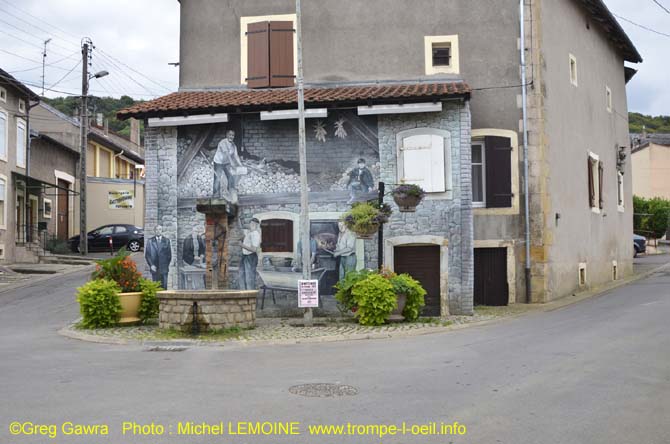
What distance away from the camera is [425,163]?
18109 millimetres

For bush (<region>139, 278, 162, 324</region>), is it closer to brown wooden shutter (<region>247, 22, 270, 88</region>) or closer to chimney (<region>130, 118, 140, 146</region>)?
brown wooden shutter (<region>247, 22, 270, 88</region>)

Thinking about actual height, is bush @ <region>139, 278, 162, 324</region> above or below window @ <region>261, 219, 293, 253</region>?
below

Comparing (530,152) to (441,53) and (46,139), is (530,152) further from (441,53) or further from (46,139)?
(46,139)

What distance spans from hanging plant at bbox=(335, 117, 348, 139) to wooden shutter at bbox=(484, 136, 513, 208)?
432 centimetres

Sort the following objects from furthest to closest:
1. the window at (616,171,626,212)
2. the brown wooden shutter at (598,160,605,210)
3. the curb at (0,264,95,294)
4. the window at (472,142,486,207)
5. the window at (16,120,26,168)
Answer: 1. the window at (16,120,26,168)
2. the window at (616,171,626,212)
3. the brown wooden shutter at (598,160,605,210)
4. the curb at (0,264,95,294)
5. the window at (472,142,486,207)

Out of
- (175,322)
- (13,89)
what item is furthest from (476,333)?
(13,89)

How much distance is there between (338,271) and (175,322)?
4814 mm

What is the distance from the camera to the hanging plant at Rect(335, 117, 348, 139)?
18.5m

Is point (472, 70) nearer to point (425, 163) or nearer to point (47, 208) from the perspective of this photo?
point (425, 163)

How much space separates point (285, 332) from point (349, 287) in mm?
1955

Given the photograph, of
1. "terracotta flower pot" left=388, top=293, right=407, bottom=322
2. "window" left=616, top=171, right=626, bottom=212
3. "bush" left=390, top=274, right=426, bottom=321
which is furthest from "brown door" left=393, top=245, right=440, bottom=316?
"window" left=616, top=171, right=626, bottom=212

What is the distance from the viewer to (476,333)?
14.6m

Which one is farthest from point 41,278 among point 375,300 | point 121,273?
point 375,300

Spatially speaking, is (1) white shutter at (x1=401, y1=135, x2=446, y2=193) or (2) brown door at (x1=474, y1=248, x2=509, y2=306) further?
(2) brown door at (x1=474, y1=248, x2=509, y2=306)
